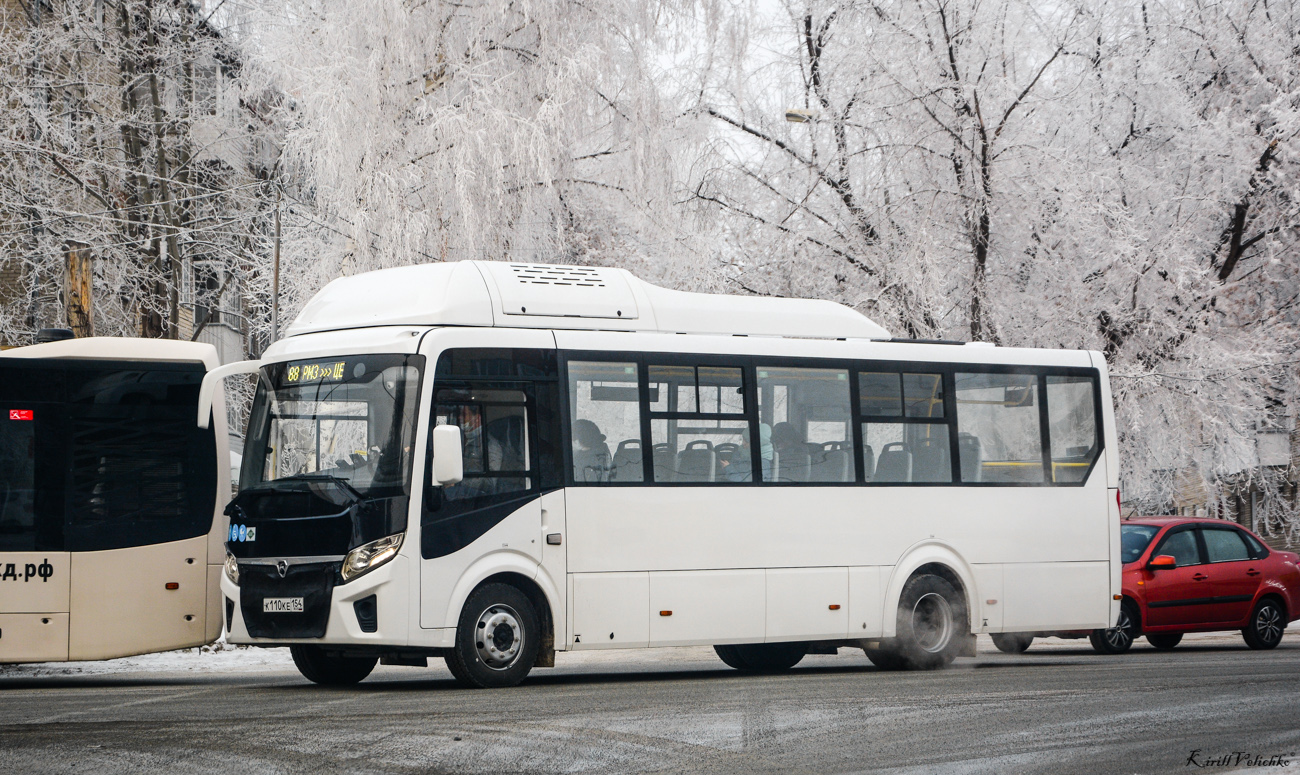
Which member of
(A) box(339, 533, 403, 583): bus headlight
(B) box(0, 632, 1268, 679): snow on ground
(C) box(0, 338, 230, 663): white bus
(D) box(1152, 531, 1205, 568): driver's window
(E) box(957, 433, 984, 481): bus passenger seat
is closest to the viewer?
(A) box(339, 533, 403, 583): bus headlight

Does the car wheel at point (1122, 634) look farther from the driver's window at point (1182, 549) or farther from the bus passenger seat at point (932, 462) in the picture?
the bus passenger seat at point (932, 462)

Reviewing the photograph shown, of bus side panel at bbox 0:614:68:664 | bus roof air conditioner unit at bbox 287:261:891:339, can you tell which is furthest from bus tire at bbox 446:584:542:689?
bus side panel at bbox 0:614:68:664

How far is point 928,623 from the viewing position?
46.1 feet

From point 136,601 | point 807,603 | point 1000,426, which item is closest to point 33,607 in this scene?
point 136,601

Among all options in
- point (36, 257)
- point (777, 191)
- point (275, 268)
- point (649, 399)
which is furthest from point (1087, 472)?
point (36, 257)

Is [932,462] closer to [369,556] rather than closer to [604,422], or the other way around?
[604,422]

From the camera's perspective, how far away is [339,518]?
11.2 meters

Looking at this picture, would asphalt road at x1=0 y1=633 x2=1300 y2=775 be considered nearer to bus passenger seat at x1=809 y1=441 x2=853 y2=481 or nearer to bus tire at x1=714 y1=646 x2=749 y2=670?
bus tire at x1=714 y1=646 x2=749 y2=670

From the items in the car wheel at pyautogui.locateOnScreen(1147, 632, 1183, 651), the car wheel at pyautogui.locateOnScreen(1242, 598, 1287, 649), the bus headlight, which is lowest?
the car wheel at pyautogui.locateOnScreen(1147, 632, 1183, 651)

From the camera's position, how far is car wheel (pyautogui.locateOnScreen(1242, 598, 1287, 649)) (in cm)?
1877

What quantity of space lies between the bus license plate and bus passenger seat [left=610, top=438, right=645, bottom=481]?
265cm

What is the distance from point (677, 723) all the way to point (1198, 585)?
1103 cm

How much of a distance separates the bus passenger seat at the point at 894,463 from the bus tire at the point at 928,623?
966mm

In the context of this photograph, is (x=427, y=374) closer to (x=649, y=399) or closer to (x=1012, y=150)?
(x=649, y=399)
